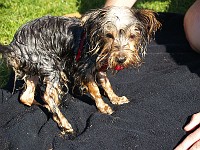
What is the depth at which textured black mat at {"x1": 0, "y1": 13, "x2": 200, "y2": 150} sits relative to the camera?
14.7ft

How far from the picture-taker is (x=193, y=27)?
5.79m

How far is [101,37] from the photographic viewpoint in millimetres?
4176

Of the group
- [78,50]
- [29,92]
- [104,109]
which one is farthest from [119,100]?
[29,92]

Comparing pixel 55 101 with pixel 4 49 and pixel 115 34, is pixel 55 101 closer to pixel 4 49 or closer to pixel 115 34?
pixel 4 49

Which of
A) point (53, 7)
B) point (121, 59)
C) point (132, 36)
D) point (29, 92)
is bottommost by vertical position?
point (53, 7)

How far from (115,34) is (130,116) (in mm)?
1086

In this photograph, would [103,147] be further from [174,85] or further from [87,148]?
[174,85]

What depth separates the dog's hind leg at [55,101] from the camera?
15.3ft

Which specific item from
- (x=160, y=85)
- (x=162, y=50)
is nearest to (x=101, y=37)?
(x=160, y=85)

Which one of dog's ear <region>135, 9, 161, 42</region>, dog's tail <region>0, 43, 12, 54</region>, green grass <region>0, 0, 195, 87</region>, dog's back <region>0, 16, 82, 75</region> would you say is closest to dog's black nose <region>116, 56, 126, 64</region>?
dog's ear <region>135, 9, 161, 42</region>

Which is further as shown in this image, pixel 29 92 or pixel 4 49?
pixel 29 92

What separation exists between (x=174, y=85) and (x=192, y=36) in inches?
35.8

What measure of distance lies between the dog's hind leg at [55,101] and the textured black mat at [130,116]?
3.5 inches

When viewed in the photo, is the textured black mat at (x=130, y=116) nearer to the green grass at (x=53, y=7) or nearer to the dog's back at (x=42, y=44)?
the dog's back at (x=42, y=44)
